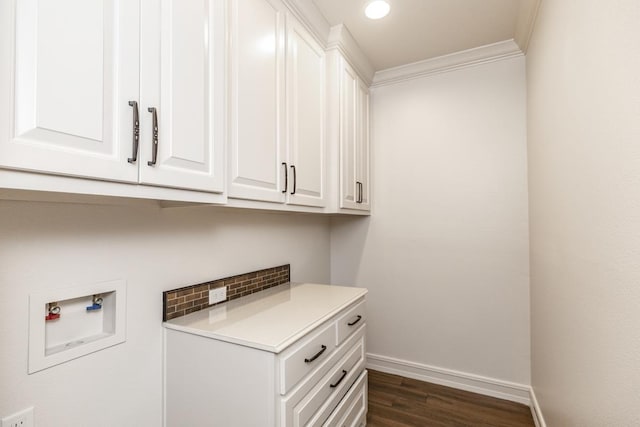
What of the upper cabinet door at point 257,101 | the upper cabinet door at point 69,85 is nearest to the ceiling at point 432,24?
the upper cabinet door at point 257,101

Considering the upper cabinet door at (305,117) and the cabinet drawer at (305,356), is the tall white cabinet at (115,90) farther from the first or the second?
the cabinet drawer at (305,356)

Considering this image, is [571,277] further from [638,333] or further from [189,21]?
[189,21]

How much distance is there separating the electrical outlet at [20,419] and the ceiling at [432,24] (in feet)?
7.06

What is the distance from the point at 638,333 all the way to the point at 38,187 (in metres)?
1.41

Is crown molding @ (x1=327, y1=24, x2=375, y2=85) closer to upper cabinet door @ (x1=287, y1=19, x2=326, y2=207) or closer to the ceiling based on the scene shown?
the ceiling

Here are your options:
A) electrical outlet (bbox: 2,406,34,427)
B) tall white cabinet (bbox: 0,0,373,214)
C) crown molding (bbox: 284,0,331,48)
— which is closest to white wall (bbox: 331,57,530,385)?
crown molding (bbox: 284,0,331,48)

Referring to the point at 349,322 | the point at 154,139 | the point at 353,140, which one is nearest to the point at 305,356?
the point at 349,322

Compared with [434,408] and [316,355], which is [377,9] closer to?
[316,355]

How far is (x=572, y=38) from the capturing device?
44.9 inches

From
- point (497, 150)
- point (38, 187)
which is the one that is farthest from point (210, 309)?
point (497, 150)

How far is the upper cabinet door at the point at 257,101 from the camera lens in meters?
1.22

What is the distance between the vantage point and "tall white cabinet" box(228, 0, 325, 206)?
4.08 ft

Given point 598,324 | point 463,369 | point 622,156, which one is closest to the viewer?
point 622,156

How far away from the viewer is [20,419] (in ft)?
2.84
